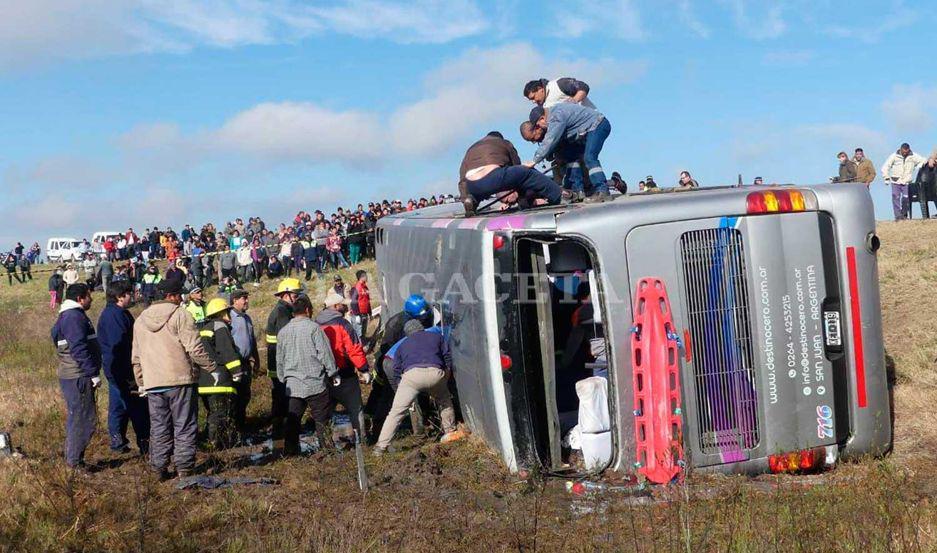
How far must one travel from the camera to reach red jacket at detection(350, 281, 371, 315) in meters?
18.5

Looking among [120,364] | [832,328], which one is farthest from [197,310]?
[832,328]

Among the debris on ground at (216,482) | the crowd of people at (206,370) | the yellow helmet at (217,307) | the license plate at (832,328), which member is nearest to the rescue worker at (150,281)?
the crowd of people at (206,370)

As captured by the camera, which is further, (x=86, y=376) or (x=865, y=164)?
(x=865, y=164)

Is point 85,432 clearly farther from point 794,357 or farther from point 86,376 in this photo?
point 794,357

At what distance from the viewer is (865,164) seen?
66.2 ft

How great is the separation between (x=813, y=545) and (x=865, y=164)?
53.7 feet

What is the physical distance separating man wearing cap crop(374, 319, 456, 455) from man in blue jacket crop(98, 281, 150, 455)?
7.92 ft

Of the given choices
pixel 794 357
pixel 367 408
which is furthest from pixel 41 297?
pixel 794 357

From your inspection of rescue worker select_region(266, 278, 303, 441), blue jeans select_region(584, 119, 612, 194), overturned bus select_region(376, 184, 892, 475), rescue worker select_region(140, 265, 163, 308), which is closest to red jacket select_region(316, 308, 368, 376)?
rescue worker select_region(266, 278, 303, 441)

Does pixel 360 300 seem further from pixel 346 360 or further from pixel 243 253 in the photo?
pixel 243 253

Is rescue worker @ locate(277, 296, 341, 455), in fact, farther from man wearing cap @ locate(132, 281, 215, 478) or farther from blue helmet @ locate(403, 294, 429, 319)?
blue helmet @ locate(403, 294, 429, 319)

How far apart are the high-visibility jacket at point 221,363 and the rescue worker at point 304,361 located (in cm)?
107

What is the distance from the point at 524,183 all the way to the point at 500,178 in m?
0.23

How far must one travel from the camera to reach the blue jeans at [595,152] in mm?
9836
